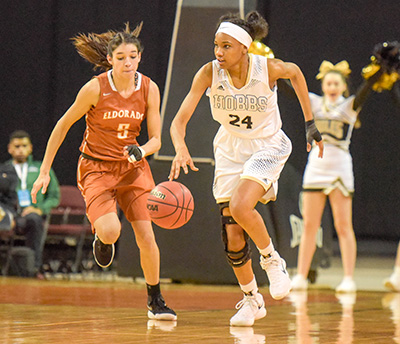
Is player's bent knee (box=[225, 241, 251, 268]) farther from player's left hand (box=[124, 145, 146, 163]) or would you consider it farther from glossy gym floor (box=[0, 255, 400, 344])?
player's left hand (box=[124, 145, 146, 163])

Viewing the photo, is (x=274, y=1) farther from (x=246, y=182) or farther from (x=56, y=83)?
(x=246, y=182)

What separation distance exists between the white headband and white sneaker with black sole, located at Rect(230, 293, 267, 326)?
1.47m

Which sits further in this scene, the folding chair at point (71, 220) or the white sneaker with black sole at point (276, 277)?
the folding chair at point (71, 220)

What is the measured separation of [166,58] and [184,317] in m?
7.25

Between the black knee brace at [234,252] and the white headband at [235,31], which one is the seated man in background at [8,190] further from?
the white headband at [235,31]

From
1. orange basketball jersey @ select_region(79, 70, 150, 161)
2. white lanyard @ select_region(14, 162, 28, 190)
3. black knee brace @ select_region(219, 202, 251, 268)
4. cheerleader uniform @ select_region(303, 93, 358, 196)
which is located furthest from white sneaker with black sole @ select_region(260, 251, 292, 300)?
white lanyard @ select_region(14, 162, 28, 190)

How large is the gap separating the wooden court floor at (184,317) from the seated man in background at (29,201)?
43.2 inches

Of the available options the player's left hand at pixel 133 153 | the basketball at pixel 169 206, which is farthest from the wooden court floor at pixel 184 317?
the player's left hand at pixel 133 153

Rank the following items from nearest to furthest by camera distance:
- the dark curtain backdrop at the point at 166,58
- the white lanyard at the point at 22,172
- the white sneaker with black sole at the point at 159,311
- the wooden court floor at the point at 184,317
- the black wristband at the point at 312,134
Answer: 1. the wooden court floor at the point at 184,317
2. the black wristband at the point at 312,134
3. the white sneaker with black sole at the point at 159,311
4. the white lanyard at the point at 22,172
5. the dark curtain backdrop at the point at 166,58

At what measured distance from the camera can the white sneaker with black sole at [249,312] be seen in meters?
4.83

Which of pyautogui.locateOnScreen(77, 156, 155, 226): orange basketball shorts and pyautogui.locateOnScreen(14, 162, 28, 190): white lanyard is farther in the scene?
pyautogui.locateOnScreen(14, 162, 28, 190): white lanyard

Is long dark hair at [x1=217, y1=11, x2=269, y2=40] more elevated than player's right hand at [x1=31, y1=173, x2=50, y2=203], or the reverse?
long dark hair at [x1=217, y1=11, x2=269, y2=40]

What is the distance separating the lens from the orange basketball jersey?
5.15 m

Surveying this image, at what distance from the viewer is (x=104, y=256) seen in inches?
205
